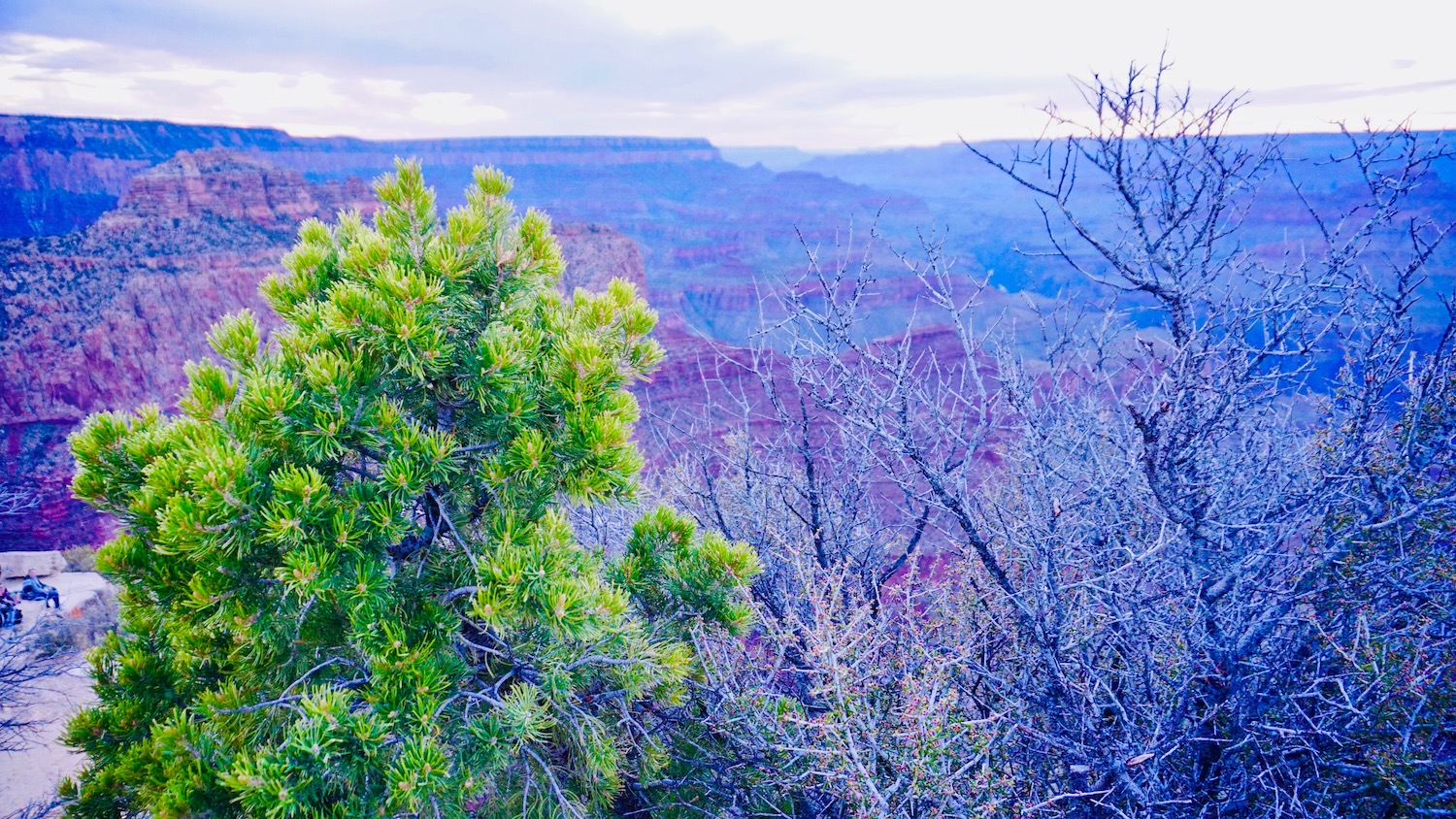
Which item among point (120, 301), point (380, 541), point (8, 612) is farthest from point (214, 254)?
point (380, 541)

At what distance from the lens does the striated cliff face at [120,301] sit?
29641 mm

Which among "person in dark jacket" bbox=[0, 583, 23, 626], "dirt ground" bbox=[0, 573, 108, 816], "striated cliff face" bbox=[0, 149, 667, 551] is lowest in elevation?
"dirt ground" bbox=[0, 573, 108, 816]

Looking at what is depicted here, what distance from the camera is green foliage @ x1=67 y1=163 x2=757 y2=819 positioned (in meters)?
2.73

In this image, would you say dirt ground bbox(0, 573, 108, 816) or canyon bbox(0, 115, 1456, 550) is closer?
dirt ground bbox(0, 573, 108, 816)

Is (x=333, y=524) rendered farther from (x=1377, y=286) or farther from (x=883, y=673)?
(x=1377, y=286)

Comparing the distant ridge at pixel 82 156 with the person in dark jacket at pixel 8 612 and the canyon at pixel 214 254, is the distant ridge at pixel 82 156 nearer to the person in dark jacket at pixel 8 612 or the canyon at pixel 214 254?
the canyon at pixel 214 254

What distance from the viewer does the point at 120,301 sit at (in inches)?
1339

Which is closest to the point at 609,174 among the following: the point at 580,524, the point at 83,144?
the point at 83,144

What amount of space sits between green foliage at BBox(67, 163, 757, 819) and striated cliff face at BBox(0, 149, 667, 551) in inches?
1152

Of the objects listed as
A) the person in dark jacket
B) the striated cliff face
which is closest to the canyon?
the striated cliff face

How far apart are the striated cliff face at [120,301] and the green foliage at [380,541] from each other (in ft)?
96.0

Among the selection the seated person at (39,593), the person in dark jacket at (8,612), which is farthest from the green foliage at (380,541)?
the seated person at (39,593)

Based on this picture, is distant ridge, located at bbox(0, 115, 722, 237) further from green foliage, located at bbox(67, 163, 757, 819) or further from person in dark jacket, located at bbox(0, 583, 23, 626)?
green foliage, located at bbox(67, 163, 757, 819)

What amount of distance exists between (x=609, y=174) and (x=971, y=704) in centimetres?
12741
